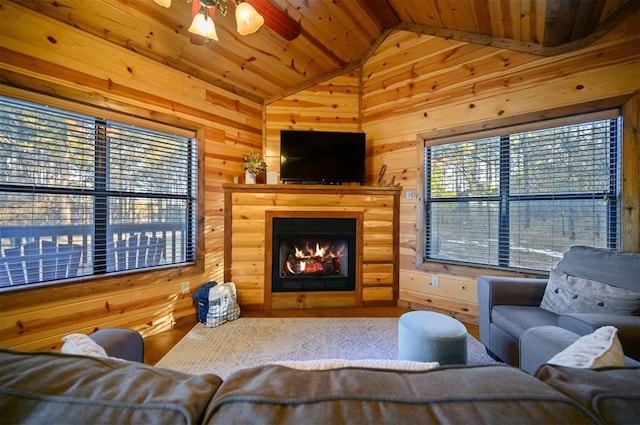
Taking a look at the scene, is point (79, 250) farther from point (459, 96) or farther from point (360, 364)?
point (459, 96)

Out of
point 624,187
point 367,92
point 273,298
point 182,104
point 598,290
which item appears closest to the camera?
point 598,290

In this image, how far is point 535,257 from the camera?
96.7 inches

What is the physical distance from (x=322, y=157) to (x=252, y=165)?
3.01ft

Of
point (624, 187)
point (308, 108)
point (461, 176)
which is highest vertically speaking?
point (308, 108)

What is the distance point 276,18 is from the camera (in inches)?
71.0

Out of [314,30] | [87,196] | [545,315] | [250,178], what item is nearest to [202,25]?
[314,30]

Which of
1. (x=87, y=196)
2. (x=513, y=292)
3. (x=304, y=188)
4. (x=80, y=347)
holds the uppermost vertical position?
(x=304, y=188)

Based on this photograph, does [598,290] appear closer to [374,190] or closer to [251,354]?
[374,190]

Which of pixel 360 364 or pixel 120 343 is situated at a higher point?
pixel 360 364

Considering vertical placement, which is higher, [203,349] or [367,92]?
[367,92]

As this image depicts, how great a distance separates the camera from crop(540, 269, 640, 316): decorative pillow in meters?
1.53

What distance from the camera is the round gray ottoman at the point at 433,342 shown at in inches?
60.0

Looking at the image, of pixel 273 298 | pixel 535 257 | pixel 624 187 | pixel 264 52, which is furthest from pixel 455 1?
pixel 273 298

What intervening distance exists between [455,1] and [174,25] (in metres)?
2.78
